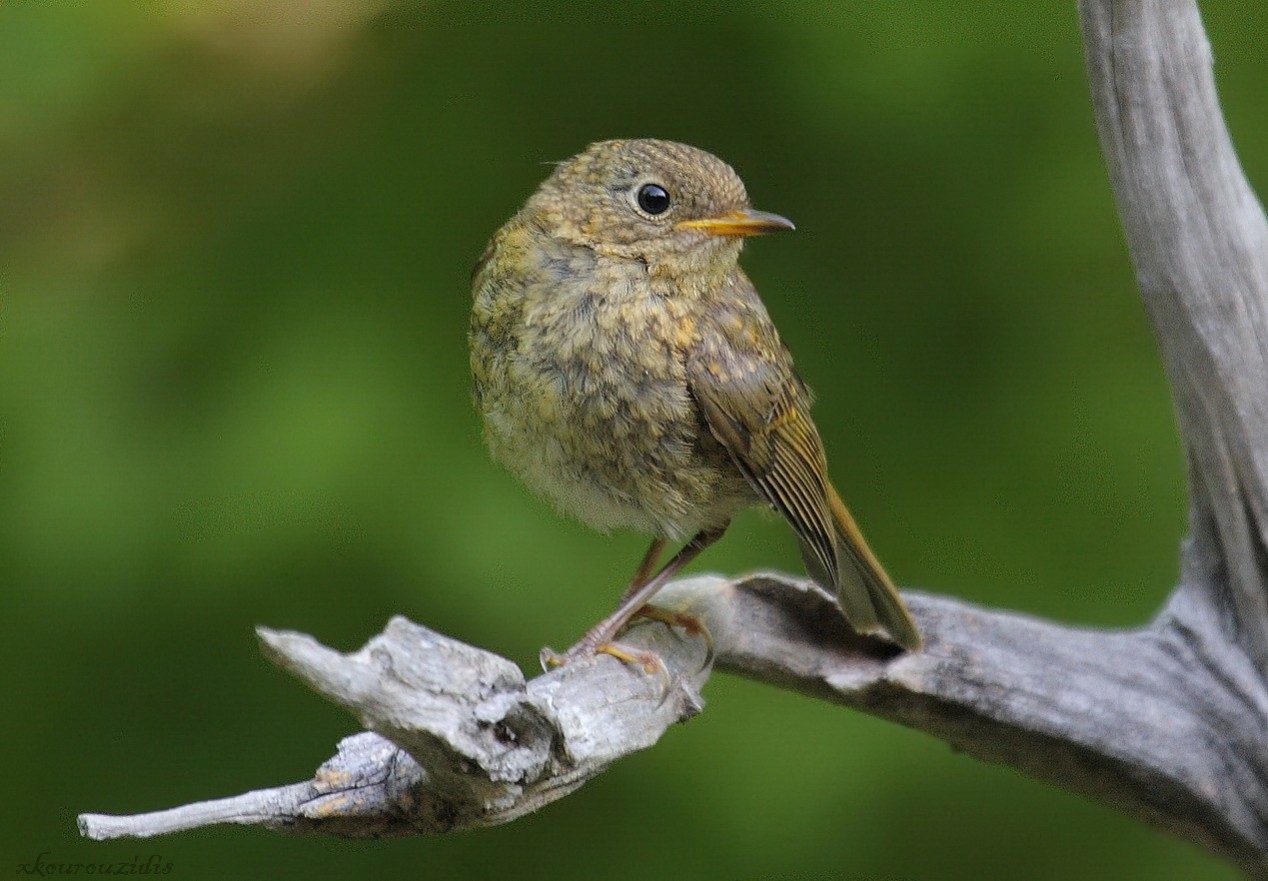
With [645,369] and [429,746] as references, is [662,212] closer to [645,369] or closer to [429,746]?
[645,369]

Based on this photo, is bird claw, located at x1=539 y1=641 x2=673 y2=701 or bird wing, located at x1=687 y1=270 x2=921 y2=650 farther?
bird wing, located at x1=687 y1=270 x2=921 y2=650

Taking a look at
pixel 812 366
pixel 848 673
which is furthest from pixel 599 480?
pixel 812 366

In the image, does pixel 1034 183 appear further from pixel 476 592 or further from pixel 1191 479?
pixel 476 592

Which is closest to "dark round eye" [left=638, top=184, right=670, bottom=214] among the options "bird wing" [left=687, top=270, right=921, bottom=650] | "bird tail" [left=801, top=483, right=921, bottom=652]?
"bird wing" [left=687, top=270, right=921, bottom=650]

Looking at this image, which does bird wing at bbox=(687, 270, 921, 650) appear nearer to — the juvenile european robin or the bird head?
the juvenile european robin

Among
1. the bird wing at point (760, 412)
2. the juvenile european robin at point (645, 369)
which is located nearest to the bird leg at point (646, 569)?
the juvenile european robin at point (645, 369)

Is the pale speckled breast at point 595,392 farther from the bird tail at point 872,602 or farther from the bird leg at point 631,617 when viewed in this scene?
the bird tail at point 872,602

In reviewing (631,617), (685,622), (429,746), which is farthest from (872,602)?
(429,746)
